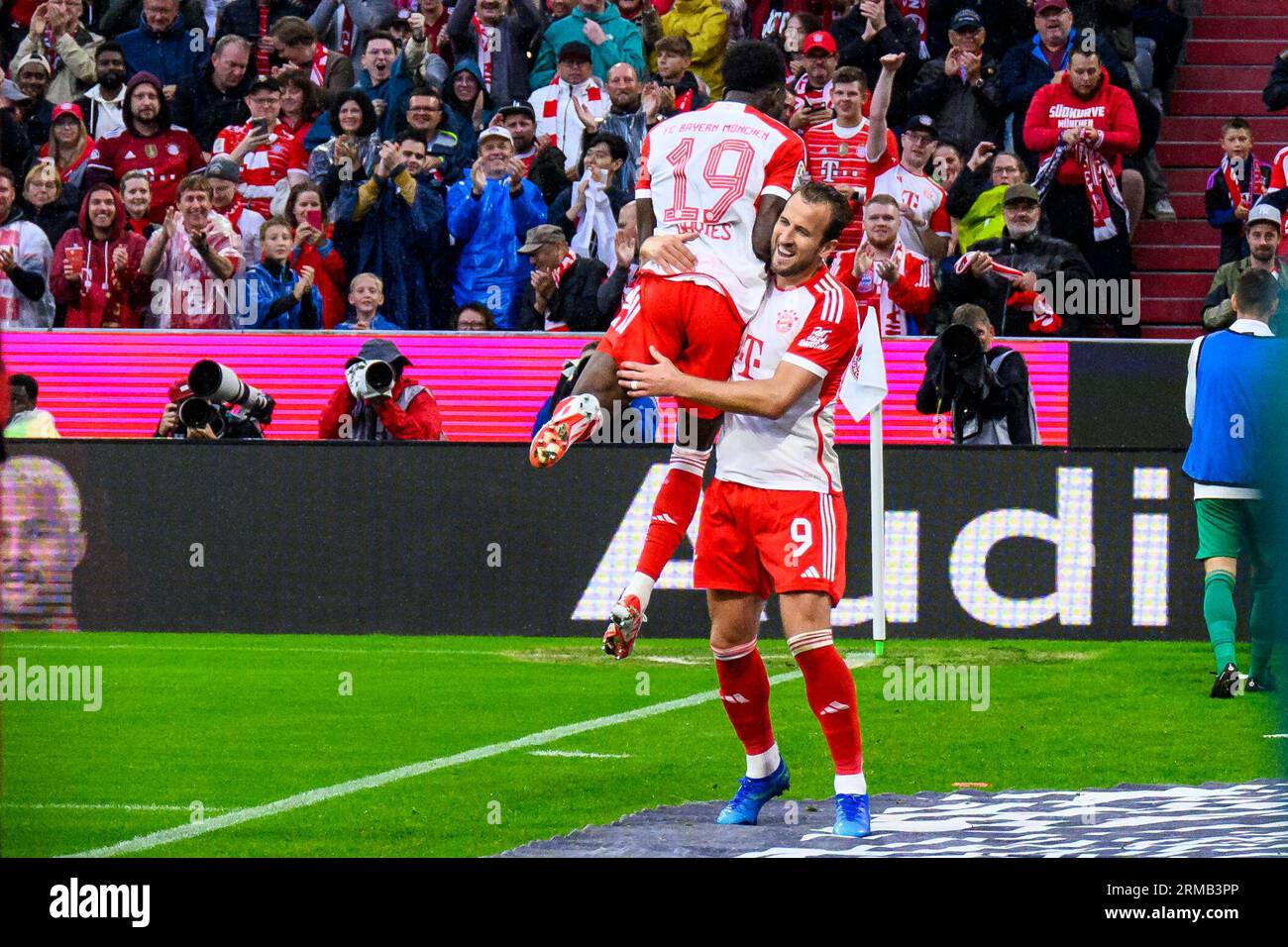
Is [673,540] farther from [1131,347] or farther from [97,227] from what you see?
[97,227]

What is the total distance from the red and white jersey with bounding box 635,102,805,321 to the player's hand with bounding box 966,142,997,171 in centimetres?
723

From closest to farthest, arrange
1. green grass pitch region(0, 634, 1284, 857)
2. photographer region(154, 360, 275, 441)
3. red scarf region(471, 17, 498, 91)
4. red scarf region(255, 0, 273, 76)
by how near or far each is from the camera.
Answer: green grass pitch region(0, 634, 1284, 857) → photographer region(154, 360, 275, 441) → red scarf region(471, 17, 498, 91) → red scarf region(255, 0, 273, 76)

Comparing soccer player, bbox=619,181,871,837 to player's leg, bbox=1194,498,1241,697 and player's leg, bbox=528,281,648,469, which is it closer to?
player's leg, bbox=528,281,648,469

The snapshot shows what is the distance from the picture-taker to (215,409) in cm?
1445

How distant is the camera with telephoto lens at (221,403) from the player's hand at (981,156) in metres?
5.62

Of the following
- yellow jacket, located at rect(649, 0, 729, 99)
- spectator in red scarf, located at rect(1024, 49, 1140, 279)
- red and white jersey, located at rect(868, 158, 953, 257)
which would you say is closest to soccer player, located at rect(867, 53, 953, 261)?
red and white jersey, located at rect(868, 158, 953, 257)

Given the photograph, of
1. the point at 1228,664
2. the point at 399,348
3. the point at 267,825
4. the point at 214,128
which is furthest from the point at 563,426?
the point at 214,128

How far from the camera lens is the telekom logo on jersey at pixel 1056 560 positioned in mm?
13406

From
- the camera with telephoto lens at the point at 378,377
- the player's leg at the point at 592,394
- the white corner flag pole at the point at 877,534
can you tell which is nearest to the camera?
the player's leg at the point at 592,394

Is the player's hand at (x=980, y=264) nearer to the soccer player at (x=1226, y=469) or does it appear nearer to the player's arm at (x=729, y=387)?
the soccer player at (x=1226, y=469)

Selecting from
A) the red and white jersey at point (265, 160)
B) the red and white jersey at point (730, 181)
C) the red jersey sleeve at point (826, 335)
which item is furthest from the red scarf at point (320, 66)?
the red jersey sleeve at point (826, 335)

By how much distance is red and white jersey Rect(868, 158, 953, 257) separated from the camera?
15477mm
